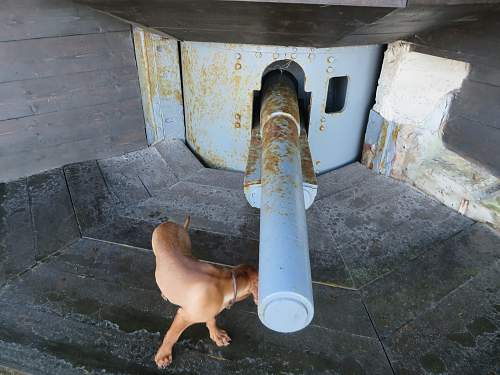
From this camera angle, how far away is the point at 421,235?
6.65 ft

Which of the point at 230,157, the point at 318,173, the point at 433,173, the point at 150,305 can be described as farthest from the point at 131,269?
the point at 433,173

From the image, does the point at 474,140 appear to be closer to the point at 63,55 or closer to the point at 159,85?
the point at 159,85

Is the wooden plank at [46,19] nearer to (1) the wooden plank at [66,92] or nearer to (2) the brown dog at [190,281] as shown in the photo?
(1) the wooden plank at [66,92]

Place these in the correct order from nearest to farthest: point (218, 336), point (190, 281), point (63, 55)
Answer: point (190, 281) < point (218, 336) < point (63, 55)

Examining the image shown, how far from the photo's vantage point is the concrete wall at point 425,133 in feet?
6.95

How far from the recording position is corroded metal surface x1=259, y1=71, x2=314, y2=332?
2.96ft

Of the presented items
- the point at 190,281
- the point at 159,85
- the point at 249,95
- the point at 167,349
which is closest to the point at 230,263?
the point at 167,349

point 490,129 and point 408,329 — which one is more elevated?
point 490,129

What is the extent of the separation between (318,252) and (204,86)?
120 centimetres

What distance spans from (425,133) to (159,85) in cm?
166

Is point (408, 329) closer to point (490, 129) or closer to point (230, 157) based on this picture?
point (490, 129)

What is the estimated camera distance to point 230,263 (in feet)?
5.90

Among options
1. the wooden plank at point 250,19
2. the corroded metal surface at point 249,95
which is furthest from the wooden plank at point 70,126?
the wooden plank at point 250,19

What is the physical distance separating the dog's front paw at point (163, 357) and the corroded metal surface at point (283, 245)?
1.79 feet
